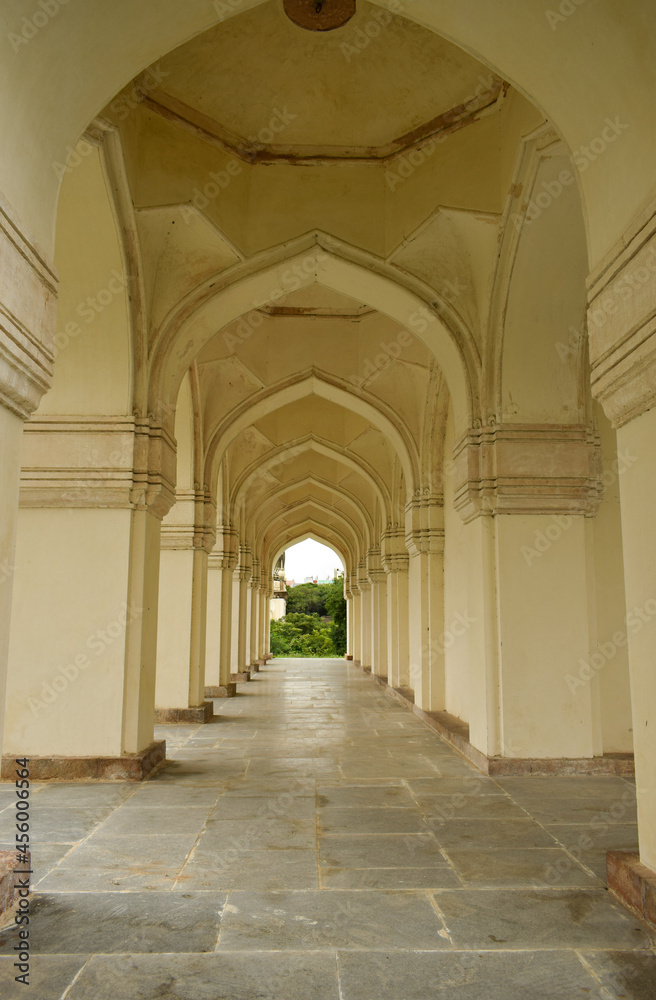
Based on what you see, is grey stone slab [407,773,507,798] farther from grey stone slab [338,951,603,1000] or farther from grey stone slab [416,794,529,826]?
grey stone slab [338,951,603,1000]

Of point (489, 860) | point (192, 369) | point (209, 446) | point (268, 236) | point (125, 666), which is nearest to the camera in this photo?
→ point (489, 860)

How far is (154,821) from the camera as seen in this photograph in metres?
4.65

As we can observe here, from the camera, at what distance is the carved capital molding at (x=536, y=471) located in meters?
6.30

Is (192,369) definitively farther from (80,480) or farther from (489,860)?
(489,860)

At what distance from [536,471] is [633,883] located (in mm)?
3695

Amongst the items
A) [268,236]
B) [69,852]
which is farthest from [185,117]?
[69,852]

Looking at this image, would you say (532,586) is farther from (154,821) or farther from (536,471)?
(154,821)

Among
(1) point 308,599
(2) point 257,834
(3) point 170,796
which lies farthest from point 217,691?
(1) point 308,599

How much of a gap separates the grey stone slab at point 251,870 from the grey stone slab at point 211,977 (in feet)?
2.45

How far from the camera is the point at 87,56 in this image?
336 centimetres

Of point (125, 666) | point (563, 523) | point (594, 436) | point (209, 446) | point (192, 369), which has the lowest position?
point (125, 666)

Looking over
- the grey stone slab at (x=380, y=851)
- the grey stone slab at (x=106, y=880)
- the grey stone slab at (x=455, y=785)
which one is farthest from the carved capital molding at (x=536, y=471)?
the grey stone slab at (x=106, y=880)

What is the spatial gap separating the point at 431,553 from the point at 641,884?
6677mm

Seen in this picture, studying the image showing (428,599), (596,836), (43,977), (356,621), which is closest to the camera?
(43,977)
